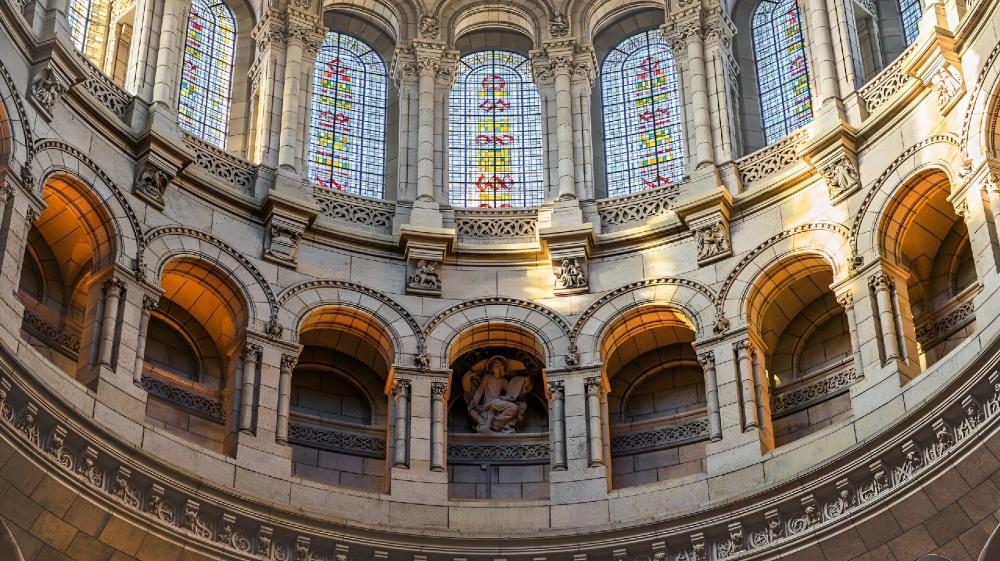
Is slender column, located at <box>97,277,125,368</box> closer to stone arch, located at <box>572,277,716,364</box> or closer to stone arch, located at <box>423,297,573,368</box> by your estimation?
stone arch, located at <box>423,297,573,368</box>

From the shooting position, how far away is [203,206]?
104 ft

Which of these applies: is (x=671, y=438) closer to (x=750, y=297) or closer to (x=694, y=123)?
(x=750, y=297)

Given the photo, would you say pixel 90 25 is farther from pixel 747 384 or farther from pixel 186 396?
pixel 747 384

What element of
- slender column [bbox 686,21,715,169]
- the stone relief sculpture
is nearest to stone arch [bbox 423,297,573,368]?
the stone relief sculpture

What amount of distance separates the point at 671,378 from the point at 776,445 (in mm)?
2938

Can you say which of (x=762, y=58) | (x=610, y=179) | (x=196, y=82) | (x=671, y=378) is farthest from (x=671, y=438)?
(x=196, y=82)

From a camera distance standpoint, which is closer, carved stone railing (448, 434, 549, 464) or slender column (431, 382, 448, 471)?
slender column (431, 382, 448, 471)

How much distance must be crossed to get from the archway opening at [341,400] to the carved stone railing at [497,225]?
119 inches

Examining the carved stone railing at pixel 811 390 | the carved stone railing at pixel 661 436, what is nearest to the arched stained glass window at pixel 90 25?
the carved stone railing at pixel 661 436

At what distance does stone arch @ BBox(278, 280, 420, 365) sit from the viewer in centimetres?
3167

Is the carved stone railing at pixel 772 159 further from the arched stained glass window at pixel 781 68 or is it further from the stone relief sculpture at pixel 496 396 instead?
the stone relief sculpture at pixel 496 396

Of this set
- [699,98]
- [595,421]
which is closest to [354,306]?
[595,421]

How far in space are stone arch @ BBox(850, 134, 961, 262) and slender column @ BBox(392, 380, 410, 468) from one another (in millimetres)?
8400

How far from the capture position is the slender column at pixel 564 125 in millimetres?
34344
